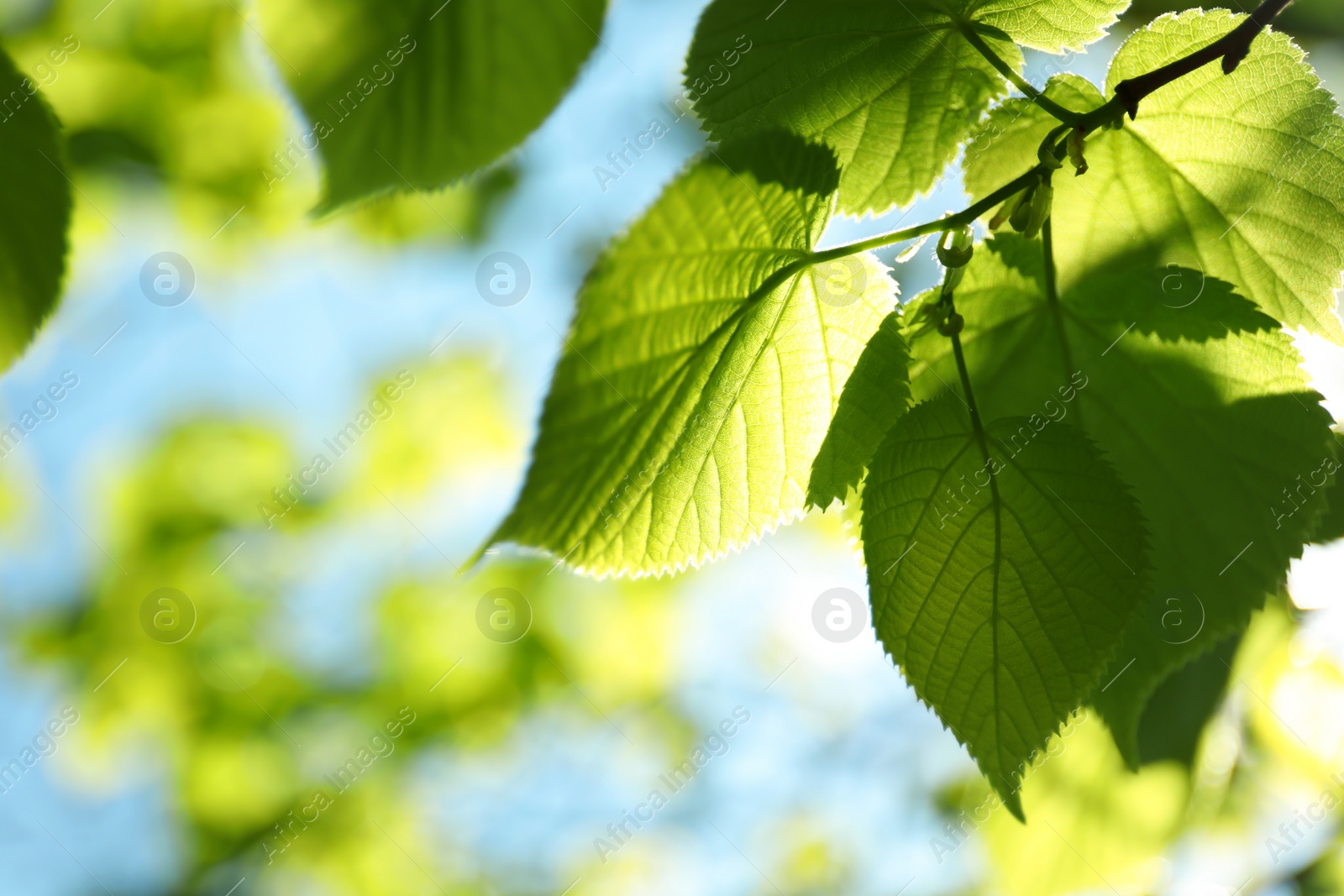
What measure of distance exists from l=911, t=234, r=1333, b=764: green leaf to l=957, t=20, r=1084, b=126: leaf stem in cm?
8

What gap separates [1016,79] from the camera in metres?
0.60

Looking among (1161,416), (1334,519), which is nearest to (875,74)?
(1161,416)

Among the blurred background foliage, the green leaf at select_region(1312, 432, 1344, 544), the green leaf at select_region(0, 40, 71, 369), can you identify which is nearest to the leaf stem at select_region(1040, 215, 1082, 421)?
the green leaf at select_region(1312, 432, 1344, 544)

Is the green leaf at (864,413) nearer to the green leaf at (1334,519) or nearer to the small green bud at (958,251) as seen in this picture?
the small green bud at (958,251)

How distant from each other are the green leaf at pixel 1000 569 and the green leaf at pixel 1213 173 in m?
0.20

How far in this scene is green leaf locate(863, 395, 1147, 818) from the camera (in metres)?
0.51

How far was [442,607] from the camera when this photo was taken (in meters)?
3.66

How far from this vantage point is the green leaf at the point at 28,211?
Result: 686 mm

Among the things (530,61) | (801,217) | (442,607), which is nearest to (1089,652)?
(801,217)

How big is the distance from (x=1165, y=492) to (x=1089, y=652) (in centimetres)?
20

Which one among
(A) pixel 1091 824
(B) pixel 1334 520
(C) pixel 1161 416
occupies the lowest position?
(A) pixel 1091 824

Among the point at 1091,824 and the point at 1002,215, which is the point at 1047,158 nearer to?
the point at 1002,215

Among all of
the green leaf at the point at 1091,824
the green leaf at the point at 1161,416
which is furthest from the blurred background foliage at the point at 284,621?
the green leaf at the point at 1161,416

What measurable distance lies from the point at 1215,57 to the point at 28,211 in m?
0.86
